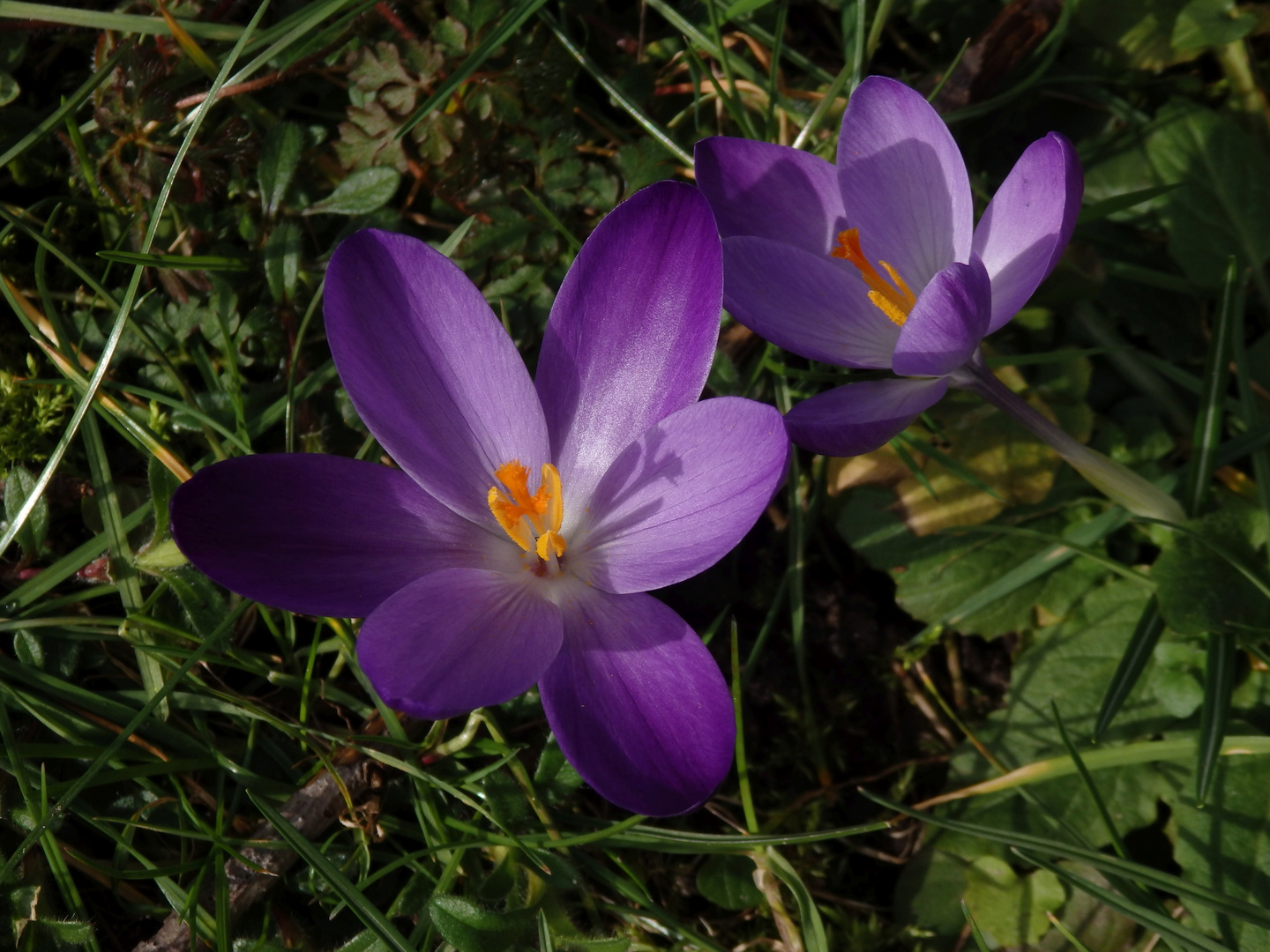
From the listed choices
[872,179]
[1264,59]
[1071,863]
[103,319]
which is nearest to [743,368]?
[872,179]

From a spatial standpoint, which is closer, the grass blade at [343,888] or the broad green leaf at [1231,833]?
the grass blade at [343,888]

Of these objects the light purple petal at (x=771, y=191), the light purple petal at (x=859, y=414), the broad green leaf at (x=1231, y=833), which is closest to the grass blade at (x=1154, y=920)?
the broad green leaf at (x=1231, y=833)

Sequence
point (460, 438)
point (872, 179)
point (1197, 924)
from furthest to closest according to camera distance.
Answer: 1. point (1197, 924)
2. point (872, 179)
3. point (460, 438)

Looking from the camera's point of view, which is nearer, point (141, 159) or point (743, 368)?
point (141, 159)

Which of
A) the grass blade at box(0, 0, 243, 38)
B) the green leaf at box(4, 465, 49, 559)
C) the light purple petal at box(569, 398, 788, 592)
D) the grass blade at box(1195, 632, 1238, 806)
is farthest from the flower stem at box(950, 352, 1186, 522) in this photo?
the green leaf at box(4, 465, 49, 559)

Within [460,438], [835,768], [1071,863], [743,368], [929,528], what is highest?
[460,438]

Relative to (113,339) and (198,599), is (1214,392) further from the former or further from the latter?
(113,339)

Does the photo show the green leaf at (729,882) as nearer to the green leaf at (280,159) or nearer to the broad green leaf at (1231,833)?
the broad green leaf at (1231,833)

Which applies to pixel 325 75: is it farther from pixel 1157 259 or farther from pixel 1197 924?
pixel 1197 924
